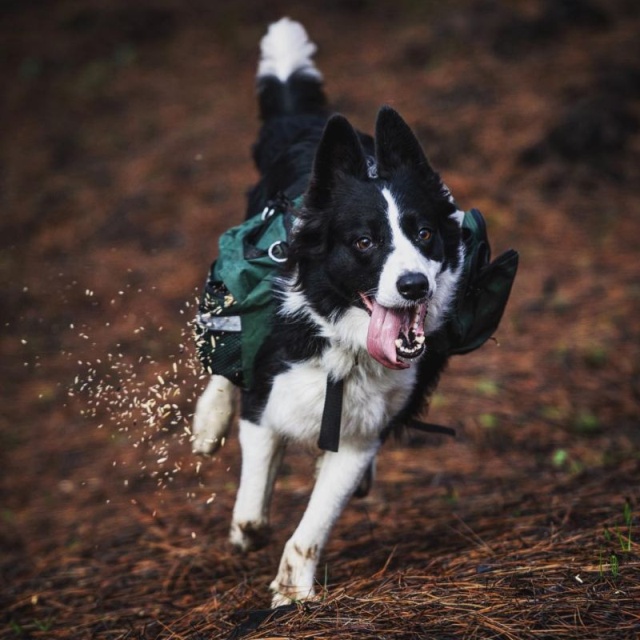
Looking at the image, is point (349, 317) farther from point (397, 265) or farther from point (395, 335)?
point (397, 265)

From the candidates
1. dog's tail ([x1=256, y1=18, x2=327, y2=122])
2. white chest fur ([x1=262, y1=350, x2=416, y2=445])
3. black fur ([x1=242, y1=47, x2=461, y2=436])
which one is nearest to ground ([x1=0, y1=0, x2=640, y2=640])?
white chest fur ([x1=262, y1=350, x2=416, y2=445])

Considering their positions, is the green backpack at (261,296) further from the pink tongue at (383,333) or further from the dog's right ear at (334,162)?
the pink tongue at (383,333)

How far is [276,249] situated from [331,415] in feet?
2.52

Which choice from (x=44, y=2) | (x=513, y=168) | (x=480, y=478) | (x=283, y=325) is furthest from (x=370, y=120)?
(x=44, y=2)

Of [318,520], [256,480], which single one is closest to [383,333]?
[318,520]

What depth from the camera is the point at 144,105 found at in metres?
11.3

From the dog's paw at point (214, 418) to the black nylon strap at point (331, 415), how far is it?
1.02 meters

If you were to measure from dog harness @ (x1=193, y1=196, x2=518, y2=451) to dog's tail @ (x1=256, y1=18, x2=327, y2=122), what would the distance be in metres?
1.46

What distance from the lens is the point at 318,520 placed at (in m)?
3.31

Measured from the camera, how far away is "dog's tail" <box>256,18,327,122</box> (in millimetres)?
4805

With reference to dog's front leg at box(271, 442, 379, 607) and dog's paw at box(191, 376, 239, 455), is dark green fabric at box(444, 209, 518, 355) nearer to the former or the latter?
dog's front leg at box(271, 442, 379, 607)

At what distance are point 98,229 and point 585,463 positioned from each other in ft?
20.9

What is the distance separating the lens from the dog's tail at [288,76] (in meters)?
4.80

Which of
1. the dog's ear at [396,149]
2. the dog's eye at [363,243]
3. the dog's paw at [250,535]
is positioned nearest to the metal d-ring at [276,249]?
the dog's eye at [363,243]
